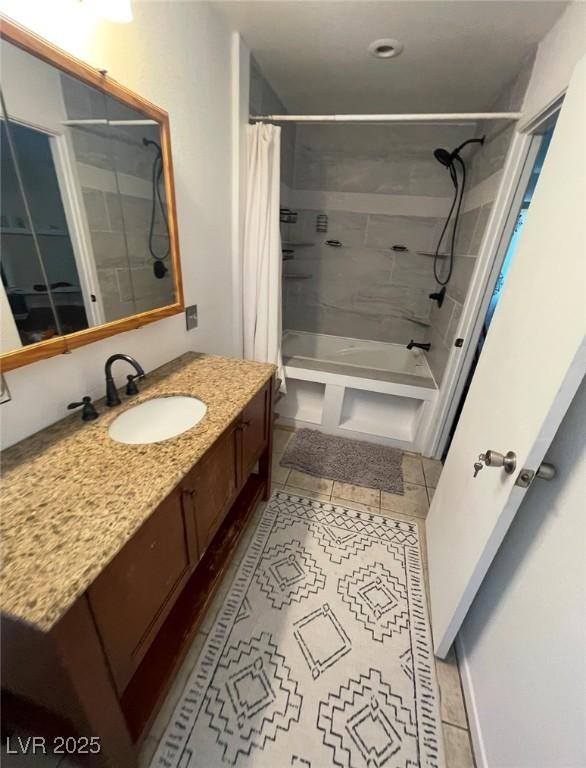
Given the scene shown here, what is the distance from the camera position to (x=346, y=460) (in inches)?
86.2

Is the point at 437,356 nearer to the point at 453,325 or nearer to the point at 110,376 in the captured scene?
the point at 453,325

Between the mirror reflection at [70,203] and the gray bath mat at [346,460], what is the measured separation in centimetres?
143

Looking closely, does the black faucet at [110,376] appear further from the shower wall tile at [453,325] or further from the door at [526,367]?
the shower wall tile at [453,325]

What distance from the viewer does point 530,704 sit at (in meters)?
0.75

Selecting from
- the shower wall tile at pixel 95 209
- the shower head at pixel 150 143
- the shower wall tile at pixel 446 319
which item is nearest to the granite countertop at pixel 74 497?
the shower wall tile at pixel 95 209

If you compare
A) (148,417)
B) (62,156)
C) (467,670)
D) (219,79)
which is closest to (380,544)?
(467,670)

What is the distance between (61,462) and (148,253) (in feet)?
2.76

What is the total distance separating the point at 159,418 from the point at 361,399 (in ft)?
5.37

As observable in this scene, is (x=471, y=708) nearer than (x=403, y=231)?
Yes

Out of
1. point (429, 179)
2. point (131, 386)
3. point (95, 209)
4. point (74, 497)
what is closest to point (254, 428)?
point (131, 386)

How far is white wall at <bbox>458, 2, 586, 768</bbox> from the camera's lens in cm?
65

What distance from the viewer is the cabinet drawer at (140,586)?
657mm

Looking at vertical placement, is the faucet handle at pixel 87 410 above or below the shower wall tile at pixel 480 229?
below

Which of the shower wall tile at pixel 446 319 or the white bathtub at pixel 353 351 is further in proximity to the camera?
the white bathtub at pixel 353 351
